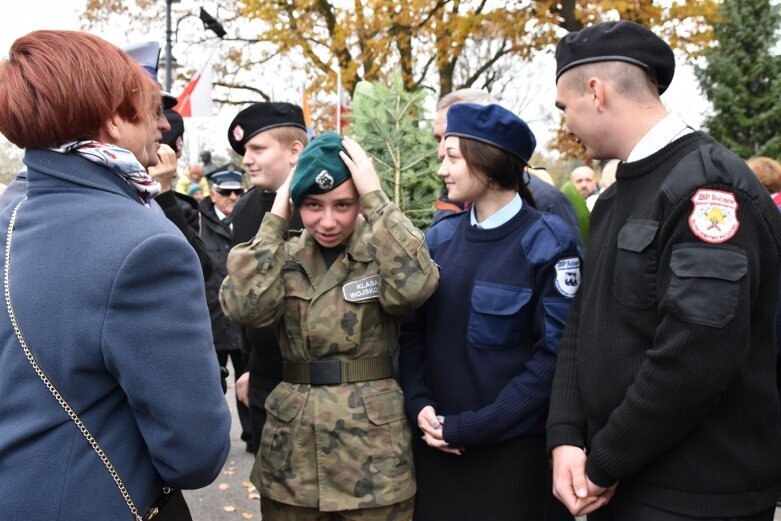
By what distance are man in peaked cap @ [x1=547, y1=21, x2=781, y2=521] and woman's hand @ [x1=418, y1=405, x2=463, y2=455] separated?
42 centimetres

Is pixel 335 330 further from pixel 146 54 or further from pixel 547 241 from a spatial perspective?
pixel 146 54

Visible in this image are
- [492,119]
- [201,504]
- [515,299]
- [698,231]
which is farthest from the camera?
[201,504]

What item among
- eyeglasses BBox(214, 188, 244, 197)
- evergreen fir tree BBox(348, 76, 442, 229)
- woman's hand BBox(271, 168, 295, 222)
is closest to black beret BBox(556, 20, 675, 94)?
woman's hand BBox(271, 168, 295, 222)

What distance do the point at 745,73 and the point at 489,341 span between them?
21.7m

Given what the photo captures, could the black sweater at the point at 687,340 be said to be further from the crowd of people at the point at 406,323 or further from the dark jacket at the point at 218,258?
the dark jacket at the point at 218,258

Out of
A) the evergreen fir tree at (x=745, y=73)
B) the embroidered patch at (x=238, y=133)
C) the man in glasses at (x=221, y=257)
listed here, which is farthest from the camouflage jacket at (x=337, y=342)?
the evergreen fir tree at (x=745, y=73)

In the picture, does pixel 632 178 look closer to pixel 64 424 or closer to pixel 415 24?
pixel 64 424

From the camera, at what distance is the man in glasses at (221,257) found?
5992mm

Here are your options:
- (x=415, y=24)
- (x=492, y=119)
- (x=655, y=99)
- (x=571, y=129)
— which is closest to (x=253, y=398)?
(x=492, y=119)

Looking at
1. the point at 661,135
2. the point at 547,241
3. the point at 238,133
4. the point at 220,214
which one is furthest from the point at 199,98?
the point at 661,135

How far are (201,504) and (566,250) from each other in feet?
11.4

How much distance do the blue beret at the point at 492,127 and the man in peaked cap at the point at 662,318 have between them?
17.3 inches

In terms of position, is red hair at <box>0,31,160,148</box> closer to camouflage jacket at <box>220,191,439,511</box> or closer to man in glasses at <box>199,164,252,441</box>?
camouflage jacket at <box>220,191,439,511</box>

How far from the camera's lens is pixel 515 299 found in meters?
2.50
